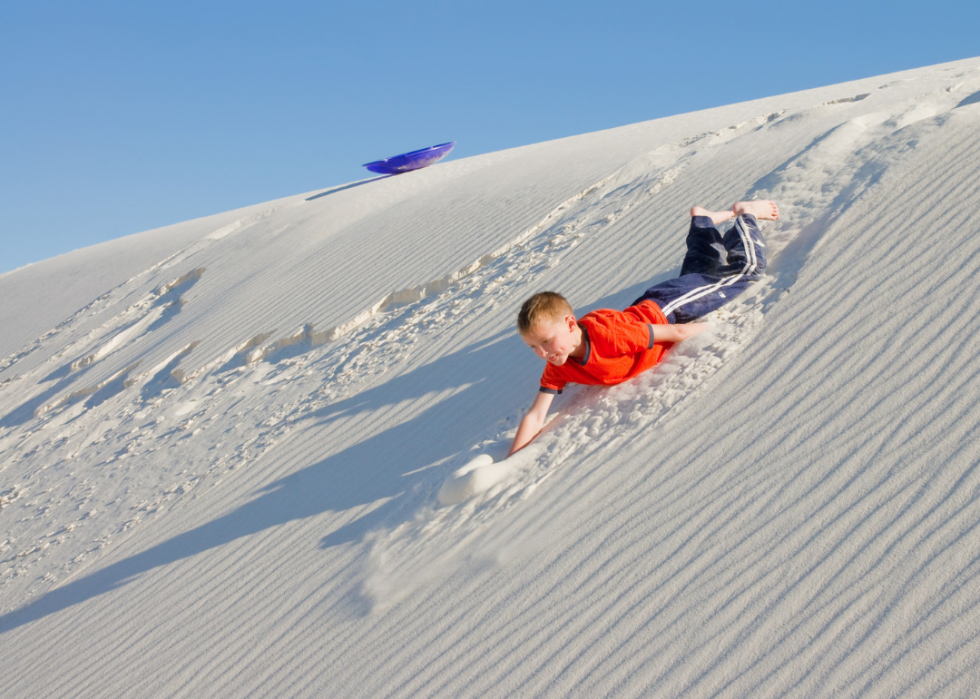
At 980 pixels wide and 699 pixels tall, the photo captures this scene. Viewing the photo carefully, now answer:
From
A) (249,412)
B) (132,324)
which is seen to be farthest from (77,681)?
(132,324)

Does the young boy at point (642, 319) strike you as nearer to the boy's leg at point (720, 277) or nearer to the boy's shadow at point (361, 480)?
the boy's leg at point (720, 277)

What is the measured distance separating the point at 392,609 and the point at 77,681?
1.70 meters

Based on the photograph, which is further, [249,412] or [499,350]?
[249,412]

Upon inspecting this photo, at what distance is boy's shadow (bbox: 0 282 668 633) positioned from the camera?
396 cm

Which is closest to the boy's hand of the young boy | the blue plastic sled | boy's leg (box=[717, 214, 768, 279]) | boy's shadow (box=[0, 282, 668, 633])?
the young boy

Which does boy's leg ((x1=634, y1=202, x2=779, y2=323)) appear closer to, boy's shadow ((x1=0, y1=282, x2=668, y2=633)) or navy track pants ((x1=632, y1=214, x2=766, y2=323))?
navy track pants ((x1=632, y1=214, x2=766, y2=323))

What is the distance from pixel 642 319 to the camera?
3.60 m

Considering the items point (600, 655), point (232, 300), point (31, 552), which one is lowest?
point (600, 655)

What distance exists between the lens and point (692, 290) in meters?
3.86

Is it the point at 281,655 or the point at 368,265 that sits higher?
the point at 368,265

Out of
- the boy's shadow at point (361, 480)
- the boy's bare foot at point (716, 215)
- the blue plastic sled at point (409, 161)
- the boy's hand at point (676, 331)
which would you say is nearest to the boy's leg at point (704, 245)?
the boy's bare foot at point (716, 215)

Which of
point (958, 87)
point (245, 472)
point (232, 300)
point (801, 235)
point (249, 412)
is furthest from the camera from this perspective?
point (232, 300)

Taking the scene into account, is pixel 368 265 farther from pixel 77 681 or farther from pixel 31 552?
pixel 77 681

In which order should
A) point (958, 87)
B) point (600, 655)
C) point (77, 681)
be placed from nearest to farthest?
point (600, 655) → point (77, 681) → point (958, 87)
